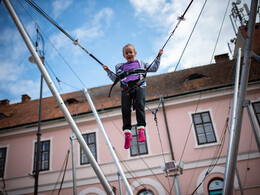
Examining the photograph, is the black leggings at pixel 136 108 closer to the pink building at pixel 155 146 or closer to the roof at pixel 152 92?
the pink building at pixel 155 146

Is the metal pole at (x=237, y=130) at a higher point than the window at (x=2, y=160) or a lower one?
lower

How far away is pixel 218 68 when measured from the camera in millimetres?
15367

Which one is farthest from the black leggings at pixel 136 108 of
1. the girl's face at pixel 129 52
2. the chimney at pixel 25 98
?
the chimney at pixel 25 98

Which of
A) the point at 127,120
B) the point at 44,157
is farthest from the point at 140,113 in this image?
the point at 44,157

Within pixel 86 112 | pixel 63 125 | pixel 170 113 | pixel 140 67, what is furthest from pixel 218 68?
pixel 140 67

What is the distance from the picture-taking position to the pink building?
11.3 meters

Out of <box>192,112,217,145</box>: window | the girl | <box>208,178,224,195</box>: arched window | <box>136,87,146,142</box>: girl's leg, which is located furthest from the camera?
<box>192,112,217,145</box>: window

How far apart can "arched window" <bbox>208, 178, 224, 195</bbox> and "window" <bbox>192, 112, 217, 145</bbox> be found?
194 cm

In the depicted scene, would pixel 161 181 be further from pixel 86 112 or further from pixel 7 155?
pixel 7 155

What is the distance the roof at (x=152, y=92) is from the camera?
1347cm

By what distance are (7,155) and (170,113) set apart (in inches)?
402

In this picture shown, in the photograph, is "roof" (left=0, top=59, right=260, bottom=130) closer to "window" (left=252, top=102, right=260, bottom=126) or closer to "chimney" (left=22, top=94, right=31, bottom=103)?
"chimney" (left=22, top=94, right=31, bottom=103)

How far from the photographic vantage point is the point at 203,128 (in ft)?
40.2

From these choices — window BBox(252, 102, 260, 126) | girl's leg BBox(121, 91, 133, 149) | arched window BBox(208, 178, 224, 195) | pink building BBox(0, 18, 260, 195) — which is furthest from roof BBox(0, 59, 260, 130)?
girl's leg BBox(121, 91, 133, 149)
